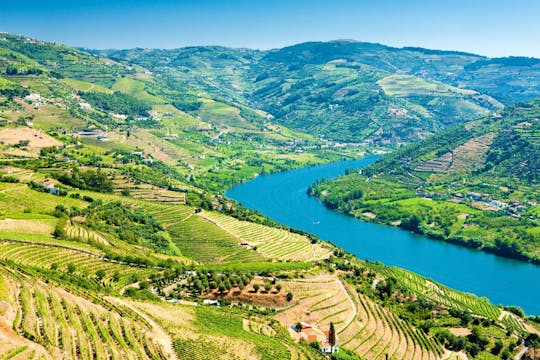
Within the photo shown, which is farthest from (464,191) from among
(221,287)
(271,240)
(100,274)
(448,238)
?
(100,274)

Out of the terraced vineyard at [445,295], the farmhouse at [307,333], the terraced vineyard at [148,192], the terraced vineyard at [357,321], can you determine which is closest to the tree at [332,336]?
the farmhouse at [307,333]

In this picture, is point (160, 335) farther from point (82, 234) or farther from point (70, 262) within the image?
point (82, 234)

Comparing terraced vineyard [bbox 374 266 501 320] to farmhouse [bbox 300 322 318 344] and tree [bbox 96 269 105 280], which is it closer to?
farmhouse [bbox 300 322 318 344]

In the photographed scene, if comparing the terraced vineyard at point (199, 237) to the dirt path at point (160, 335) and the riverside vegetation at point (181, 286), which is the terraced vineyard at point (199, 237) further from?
the dirt path at point (160, 335)

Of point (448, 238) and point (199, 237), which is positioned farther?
point (448, 238)

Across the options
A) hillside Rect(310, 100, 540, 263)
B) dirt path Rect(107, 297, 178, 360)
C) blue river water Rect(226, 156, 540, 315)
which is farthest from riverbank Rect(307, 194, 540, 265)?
dirt path Rect(107, 297, 178, 360)

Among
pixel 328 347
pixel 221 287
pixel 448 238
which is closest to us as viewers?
pixel 328 347

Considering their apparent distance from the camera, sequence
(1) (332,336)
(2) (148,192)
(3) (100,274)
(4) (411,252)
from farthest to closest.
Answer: (4) (411,252) → (2) (148,192) → (3) (100,274) → (1) (332,336)
